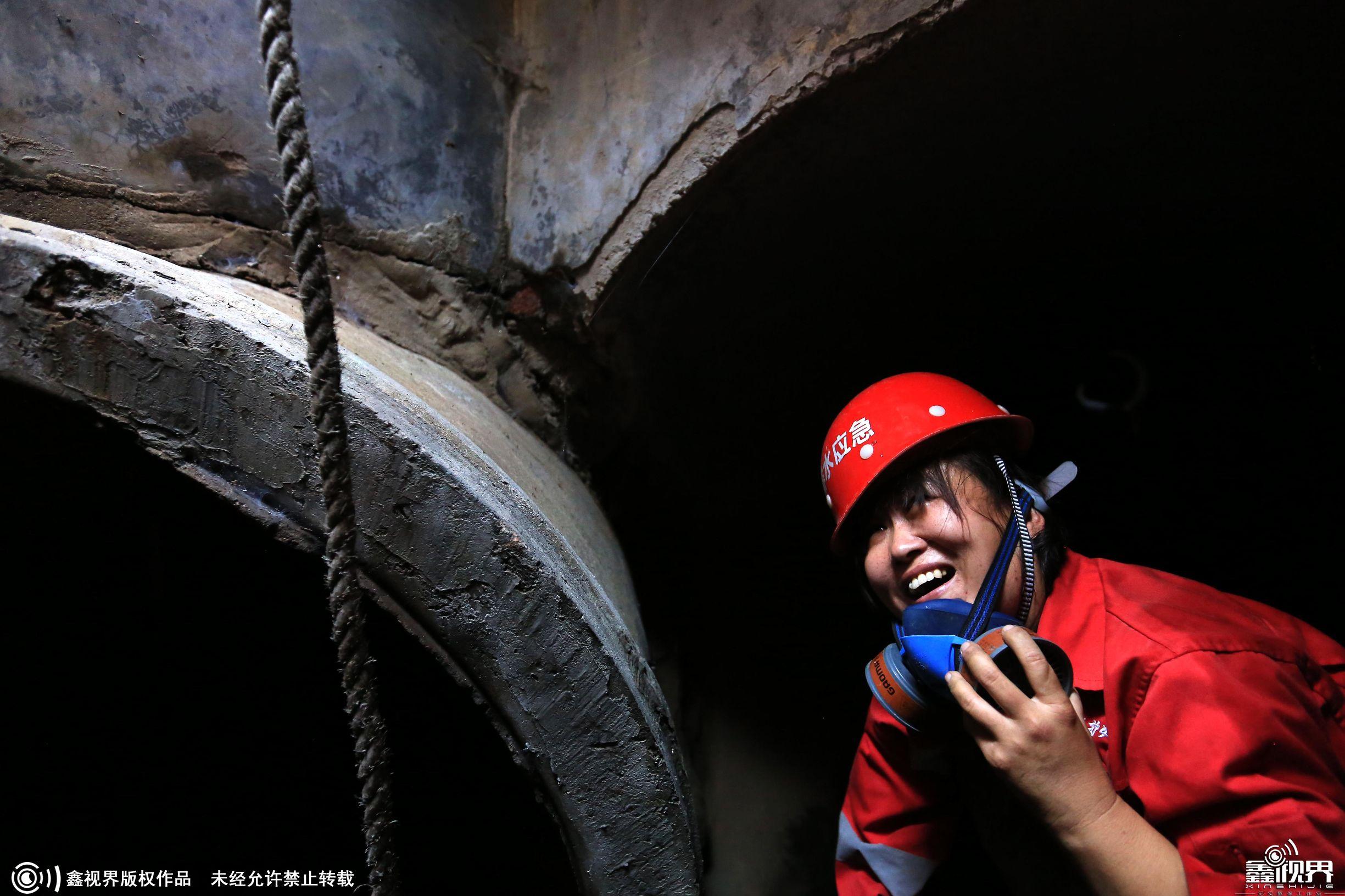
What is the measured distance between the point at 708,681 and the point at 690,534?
0.49 m

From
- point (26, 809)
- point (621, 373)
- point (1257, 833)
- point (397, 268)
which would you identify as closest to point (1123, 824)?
point (1257, 833)

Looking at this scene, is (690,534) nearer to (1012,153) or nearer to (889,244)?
(889,244)

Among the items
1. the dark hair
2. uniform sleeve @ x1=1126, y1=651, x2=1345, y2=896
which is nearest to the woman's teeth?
the dark hair

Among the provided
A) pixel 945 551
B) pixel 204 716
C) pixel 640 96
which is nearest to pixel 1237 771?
pixel 945 551

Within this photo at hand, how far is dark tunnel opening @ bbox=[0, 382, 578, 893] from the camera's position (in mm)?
1305

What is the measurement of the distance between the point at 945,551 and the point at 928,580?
2.3 inches

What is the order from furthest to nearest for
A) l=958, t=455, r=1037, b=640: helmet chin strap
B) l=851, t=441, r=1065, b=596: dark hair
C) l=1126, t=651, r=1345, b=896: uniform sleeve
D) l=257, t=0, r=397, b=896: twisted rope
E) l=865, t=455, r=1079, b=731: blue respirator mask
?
1. l=851, t=441, r=1065, b=596: dark hair
2. l=958, t=455, r=1037, b=640: helmet chin strap
3. l=865, t=455, r=1079, b=731: blue respirator mask
4. l=1126, t=651, r=1345, b=896: uniform sleeve
5. l=257, t=0, r=397, b=896: twisted rope

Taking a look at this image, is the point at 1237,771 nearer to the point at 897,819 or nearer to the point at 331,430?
the point at 897,819

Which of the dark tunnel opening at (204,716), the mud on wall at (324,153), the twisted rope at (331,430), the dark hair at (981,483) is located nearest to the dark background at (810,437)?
the dark tunnel opening at (204,716)

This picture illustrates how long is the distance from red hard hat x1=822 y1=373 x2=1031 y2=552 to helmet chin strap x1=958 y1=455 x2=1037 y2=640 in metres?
0.17

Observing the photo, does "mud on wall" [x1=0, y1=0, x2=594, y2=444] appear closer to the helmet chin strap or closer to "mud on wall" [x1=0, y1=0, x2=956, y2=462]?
"mud on wall" [x1=0, y1=0, x2=956, y2=462]

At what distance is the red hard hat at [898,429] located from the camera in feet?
4.54

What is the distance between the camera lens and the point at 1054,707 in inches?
Result: 40.7

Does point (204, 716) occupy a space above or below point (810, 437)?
below
